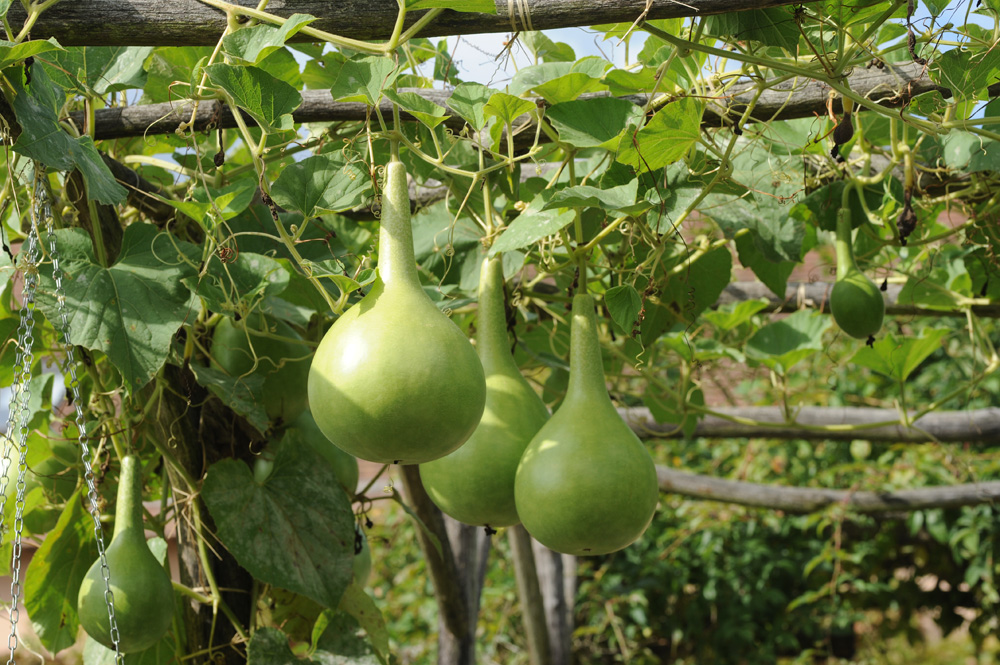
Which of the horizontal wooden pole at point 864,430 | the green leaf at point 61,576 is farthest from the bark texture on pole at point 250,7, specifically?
the horizontal wooden pole at point 864,430

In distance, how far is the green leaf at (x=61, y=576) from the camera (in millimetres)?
1080

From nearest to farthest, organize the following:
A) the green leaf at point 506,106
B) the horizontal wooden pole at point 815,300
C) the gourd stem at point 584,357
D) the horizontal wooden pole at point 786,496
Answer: the green leaf at point 506,106, the gourd stem at point 584,357, the horizontal wooden pole at point 815,300, the horizontal wooden pole at point 786,496

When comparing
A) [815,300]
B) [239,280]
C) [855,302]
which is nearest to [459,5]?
[239,280]

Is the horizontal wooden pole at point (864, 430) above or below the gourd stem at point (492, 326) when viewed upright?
above

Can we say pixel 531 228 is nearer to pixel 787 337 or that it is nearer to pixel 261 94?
pixel 261 94

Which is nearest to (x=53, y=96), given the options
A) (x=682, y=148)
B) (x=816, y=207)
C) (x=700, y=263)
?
(x=682, y=148)

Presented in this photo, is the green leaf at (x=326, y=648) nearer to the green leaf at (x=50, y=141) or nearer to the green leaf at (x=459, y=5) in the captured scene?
the green leaf at (x=50, y=141)

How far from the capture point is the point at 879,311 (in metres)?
1.22

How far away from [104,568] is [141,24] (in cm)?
53

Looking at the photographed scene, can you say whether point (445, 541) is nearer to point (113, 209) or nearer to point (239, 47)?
point (113, 209)

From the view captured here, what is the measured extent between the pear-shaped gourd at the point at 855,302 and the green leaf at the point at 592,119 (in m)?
0.55

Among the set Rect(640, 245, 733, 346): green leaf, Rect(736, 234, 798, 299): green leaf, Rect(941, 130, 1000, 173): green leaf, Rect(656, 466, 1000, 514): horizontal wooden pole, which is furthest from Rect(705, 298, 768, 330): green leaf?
Rect(656, 466, 1000, 514): horizontal wooden pole

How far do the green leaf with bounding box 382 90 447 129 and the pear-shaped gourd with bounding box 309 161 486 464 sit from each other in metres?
0.15

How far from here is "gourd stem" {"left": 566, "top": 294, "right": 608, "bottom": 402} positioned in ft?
2.92
